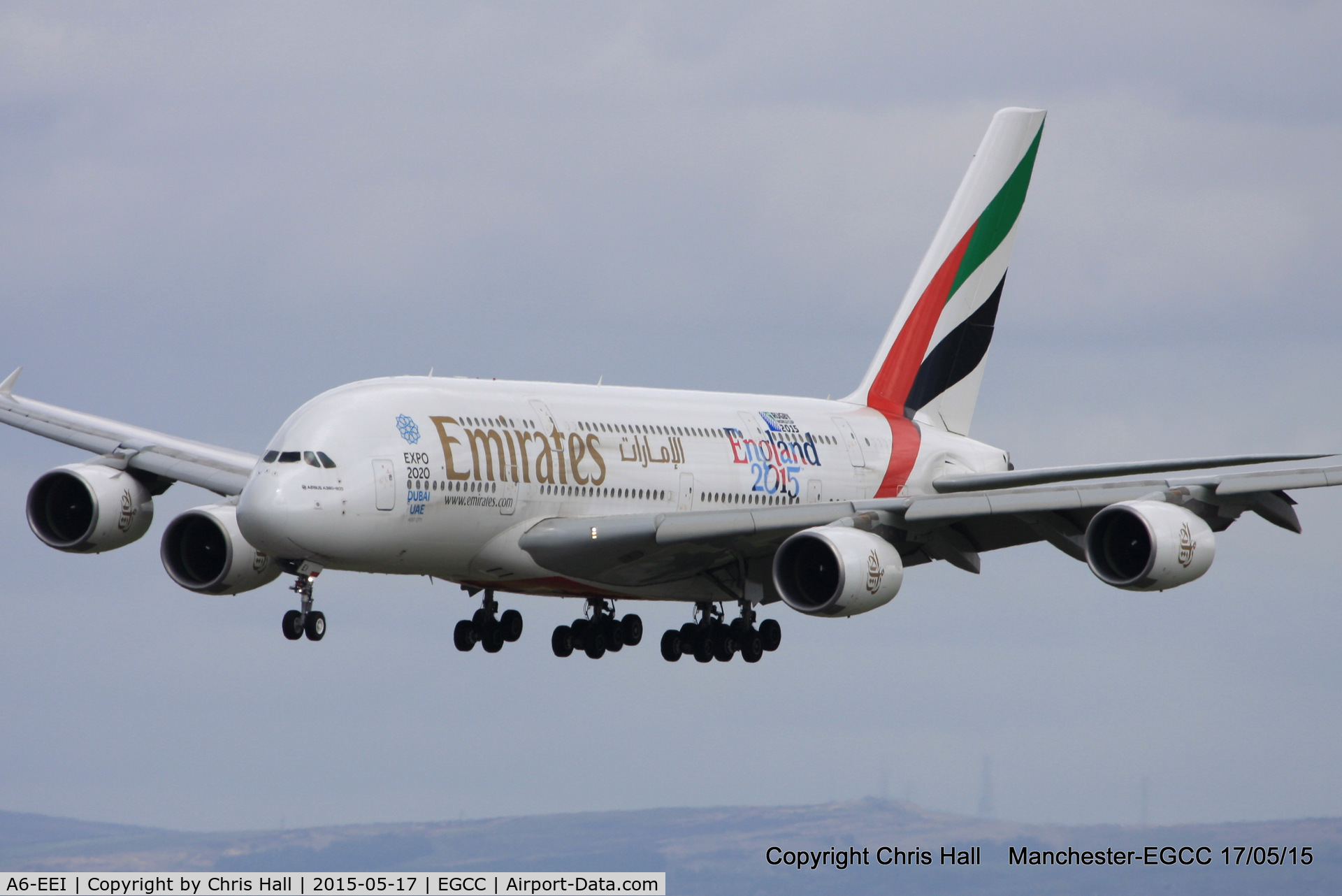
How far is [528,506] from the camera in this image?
1452 inches

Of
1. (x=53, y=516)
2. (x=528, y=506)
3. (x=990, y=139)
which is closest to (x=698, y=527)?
(x=528, y=506)

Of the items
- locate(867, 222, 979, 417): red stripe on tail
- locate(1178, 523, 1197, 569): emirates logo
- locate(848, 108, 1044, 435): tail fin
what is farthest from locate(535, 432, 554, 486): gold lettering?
locate(867, 222, 979, 417): red stripe on tail

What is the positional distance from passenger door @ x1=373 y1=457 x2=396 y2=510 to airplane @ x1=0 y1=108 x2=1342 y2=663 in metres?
0.04

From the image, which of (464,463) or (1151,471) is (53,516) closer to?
(464,463)

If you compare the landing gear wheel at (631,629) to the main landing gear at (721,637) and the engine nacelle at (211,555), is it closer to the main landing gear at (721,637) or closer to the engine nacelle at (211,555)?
the main landing gear at (721,637)

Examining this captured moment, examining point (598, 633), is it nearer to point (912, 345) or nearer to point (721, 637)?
point (721, 637)

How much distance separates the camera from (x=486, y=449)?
36.0 metres

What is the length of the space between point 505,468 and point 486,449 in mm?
568

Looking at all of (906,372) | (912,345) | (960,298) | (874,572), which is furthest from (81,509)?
(960,298)

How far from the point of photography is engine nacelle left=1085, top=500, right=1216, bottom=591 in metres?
33.4

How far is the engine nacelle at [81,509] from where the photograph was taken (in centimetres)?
3991

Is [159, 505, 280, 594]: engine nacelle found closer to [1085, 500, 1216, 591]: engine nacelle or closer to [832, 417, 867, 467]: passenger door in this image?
[832, 417, 867, 467]: passenger door

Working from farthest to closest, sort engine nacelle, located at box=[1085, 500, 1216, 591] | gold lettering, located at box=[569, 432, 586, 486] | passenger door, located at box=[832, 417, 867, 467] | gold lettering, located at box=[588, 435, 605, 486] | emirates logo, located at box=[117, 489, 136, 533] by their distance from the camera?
passenger door, located at box=[832, 417, 867, 467], emirates logo, located at box=[117, 489, 136, 533], gold lettering, located at box=[588, 435, 605, 486], gold lettering, located at box=[569, 432, 586, 486], engine nacelle, located at box=[1085, 500, 1216, 591]

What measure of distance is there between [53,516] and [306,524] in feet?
32.8
